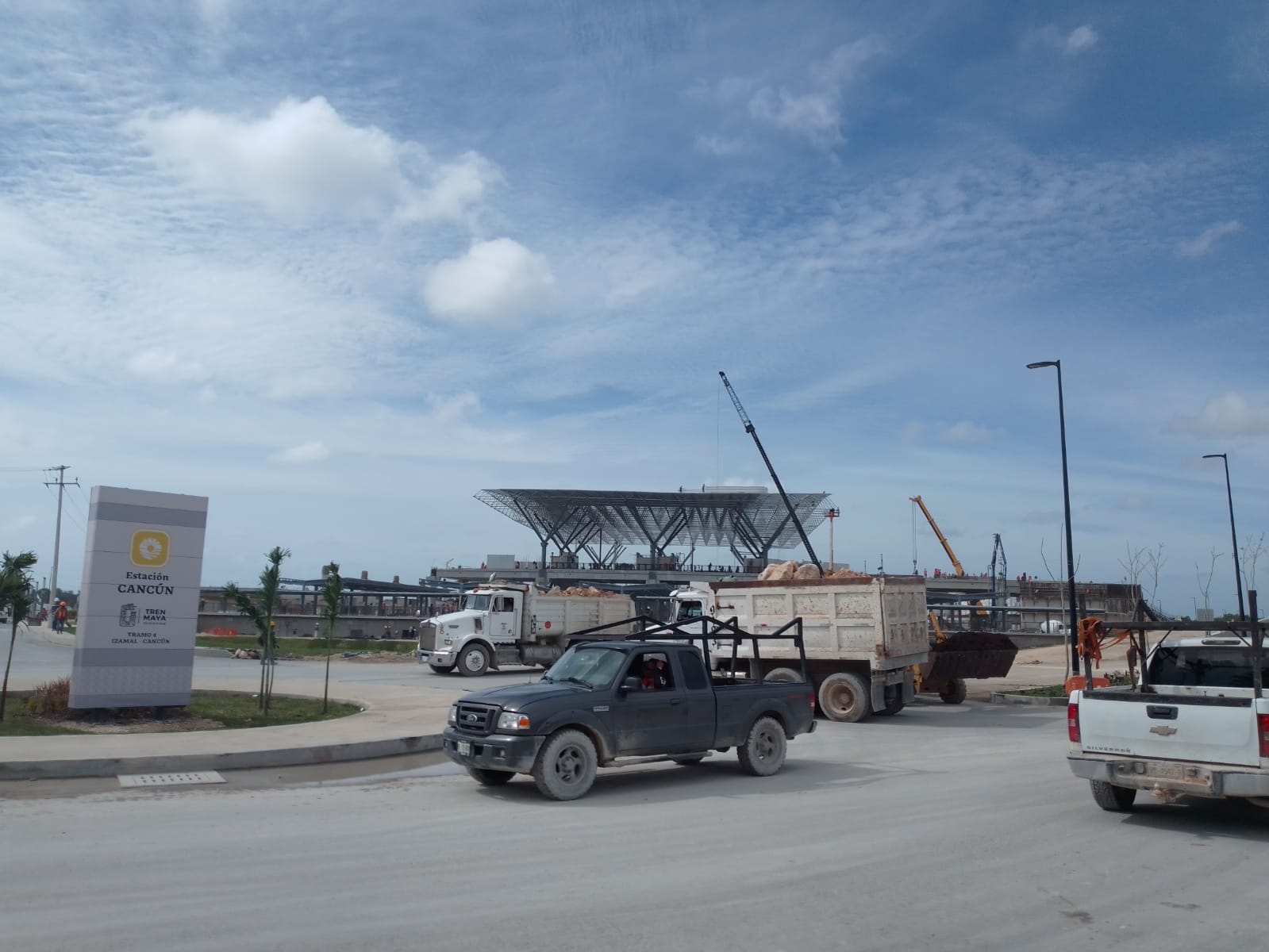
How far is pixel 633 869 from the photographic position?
25.0ft

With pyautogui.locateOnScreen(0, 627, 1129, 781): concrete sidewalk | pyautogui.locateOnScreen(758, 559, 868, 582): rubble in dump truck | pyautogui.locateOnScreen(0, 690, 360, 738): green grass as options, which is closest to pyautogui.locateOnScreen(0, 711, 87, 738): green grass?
pyautogui.locateOnScreen(0, 690, 360, 738): green grass

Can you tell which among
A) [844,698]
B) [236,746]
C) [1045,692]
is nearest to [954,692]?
[1045,692]

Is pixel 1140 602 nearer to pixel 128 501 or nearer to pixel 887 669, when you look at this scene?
pixel 887 669

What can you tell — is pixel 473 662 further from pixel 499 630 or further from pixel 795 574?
pixel 795 574

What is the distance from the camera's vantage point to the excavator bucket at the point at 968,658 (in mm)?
21469

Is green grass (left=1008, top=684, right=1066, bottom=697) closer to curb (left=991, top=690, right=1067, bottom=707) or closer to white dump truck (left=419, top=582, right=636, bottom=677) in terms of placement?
curb (left=991, top=690, right=1067, bottom=707)

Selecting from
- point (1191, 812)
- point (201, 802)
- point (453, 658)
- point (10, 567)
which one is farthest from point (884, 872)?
point (453, 658)

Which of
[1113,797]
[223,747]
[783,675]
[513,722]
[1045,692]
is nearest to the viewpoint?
[1113,797]

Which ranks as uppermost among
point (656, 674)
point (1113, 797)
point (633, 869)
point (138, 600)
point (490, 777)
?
point (138, 600)

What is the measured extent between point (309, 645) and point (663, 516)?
42.1 metres

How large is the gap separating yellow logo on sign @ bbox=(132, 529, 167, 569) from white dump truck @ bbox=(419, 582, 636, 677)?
15.5 m

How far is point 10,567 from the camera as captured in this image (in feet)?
48.9

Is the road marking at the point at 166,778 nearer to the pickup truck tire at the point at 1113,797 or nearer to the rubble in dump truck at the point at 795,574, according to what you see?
the pickup truck tire at the point at 1113,797

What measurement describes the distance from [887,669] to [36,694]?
14.3 meters
